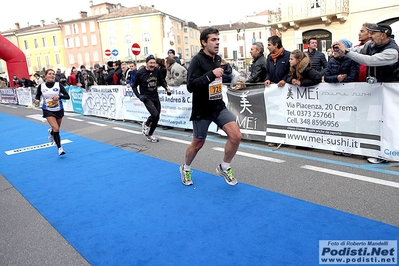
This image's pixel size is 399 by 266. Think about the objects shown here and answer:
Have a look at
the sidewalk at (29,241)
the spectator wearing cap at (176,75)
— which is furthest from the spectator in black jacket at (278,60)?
the sidewalk at (29,241)

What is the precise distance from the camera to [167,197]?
4305 millimetres

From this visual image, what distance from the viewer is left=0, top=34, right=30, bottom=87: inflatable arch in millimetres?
20550

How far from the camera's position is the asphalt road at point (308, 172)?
12.3ft

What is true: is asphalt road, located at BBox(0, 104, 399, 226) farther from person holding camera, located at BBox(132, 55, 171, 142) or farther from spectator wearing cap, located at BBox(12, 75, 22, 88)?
spectator wearing cap, located at BBox(12, 75, 22, 88)

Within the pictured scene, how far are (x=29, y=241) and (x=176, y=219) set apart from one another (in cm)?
156

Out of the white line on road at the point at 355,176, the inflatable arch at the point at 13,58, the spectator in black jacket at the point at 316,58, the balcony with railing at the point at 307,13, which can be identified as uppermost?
the balcony with railing at the point at 307,13

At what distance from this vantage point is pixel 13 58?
839 inches

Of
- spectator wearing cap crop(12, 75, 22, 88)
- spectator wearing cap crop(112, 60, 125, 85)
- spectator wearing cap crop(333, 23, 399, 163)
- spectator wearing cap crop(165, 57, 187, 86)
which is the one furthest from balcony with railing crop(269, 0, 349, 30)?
spectator wearing cap crop(333, 23, 399, 163)

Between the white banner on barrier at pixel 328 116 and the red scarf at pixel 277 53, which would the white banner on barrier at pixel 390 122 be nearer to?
the white banner on barrier at pixel 328 116

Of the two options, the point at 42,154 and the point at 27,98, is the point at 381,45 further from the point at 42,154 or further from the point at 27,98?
the point at 27,98

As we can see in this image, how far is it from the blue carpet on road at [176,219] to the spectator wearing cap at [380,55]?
7.43 ft

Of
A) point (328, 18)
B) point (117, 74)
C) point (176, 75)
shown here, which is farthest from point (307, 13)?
point (176, 75)

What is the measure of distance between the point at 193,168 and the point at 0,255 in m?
3.06

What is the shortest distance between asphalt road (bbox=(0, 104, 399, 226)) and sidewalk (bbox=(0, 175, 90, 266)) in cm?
210
